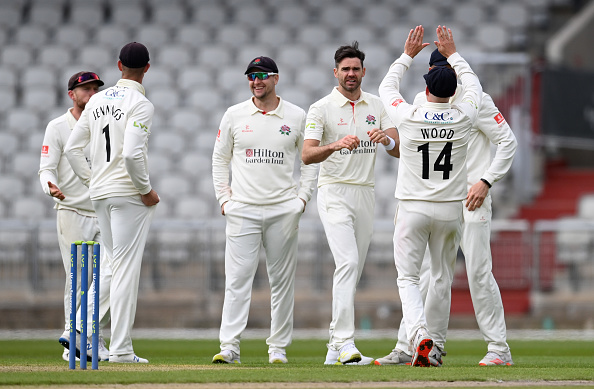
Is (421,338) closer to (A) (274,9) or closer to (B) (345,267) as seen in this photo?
(B) (345,267)

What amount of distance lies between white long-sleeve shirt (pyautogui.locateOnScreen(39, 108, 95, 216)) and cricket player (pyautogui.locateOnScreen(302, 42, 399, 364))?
216 cm

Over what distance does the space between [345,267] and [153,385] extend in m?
2.55

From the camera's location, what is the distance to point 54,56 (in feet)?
69.6

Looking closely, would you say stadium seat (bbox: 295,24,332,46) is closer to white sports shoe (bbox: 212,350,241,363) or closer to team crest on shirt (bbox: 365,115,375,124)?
team crest on shirt (bbox: 365,115,375,124)

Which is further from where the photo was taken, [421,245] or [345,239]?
[345,239]

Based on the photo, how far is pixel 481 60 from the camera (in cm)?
1800

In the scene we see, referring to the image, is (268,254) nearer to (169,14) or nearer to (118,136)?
(118,136)

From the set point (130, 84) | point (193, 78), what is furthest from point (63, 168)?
point (193, 78)

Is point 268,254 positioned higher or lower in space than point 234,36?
lower

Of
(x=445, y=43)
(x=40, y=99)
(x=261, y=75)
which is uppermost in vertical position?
(x=40, y=99)

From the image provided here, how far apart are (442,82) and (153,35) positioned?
14306 mm

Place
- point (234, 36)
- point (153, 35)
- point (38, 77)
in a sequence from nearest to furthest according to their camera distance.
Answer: point (38, 77)
point (234, 36)
point (153, 35)

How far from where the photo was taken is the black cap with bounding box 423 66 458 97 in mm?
8133

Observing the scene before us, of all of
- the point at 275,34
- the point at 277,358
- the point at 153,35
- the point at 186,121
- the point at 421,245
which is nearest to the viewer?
the point at 421,245
